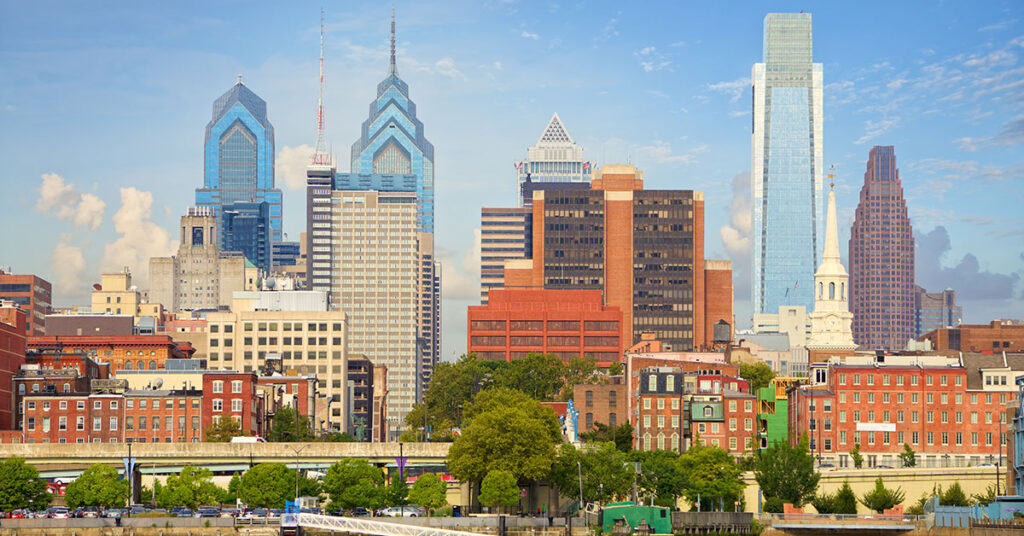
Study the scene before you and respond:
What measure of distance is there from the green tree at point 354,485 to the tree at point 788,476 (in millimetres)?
39839

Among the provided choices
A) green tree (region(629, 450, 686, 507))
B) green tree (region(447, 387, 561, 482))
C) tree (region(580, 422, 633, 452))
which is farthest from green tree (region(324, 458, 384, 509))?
tree (region(580, 422, 633, 452))

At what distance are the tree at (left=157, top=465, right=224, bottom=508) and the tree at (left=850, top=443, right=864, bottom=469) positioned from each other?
76.2 m

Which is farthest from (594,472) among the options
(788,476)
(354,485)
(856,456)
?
(856,456)

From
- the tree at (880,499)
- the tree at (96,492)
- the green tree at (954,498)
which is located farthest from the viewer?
the tree at (880,499)

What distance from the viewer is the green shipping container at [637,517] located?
486 feet

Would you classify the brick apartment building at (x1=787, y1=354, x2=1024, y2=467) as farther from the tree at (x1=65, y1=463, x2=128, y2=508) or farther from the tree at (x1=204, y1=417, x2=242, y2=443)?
the tree at (x1=65, y1=463, x2=128, y2=508)

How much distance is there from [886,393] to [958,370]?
9.52m

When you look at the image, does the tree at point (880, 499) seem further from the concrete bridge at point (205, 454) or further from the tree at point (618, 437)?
the concrete bridge at point (205, 454)

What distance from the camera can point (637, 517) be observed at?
489 feet

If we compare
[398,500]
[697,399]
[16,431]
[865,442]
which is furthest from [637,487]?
[16,431]

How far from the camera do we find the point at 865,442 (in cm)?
19750

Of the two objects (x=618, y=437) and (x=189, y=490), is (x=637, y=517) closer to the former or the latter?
(x=189, y=490)

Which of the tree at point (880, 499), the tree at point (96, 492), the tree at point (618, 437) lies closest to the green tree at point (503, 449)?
the tree at point (880, 499)

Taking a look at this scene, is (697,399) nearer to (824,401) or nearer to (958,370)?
(824,401)
